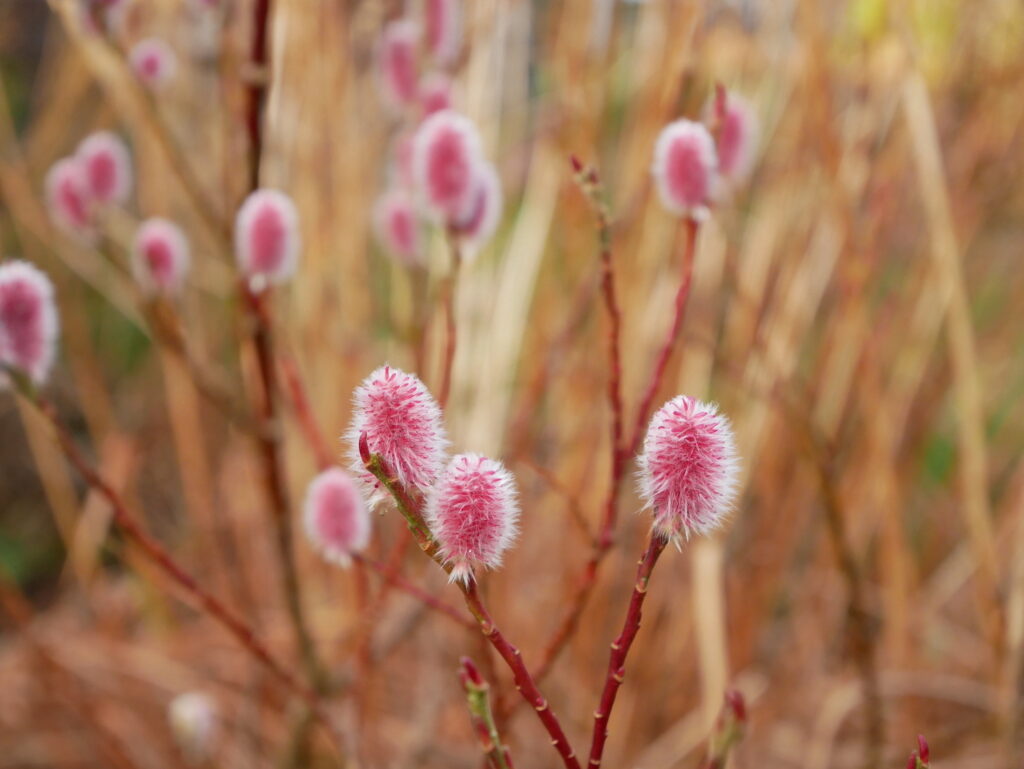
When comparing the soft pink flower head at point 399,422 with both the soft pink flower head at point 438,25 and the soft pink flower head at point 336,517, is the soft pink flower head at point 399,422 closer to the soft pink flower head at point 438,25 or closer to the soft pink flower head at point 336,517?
the soft pink flower head at point 336,517

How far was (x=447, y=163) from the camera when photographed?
1.58ft

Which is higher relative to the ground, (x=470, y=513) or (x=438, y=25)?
(x=438, y=25)

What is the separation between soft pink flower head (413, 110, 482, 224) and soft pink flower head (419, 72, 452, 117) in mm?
142

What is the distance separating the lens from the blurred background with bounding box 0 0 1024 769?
28.8 inches

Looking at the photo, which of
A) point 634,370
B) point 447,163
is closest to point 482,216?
point 447,163

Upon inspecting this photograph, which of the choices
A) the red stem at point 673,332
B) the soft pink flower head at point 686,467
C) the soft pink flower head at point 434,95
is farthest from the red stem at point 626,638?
the soft pink flower head at point 434,95

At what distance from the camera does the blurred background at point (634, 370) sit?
730 mm

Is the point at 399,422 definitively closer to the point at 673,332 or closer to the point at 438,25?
the point at 673,332

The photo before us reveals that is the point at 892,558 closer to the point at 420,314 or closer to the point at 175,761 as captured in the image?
the point at 420,314

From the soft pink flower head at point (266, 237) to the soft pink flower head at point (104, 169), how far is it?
0.14 metres

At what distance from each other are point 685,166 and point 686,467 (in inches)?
8.0

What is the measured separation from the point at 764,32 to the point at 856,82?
110 millimetres

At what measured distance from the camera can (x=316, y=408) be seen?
1.09 m

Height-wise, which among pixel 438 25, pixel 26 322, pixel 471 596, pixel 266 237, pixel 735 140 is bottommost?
pixel 471 596
